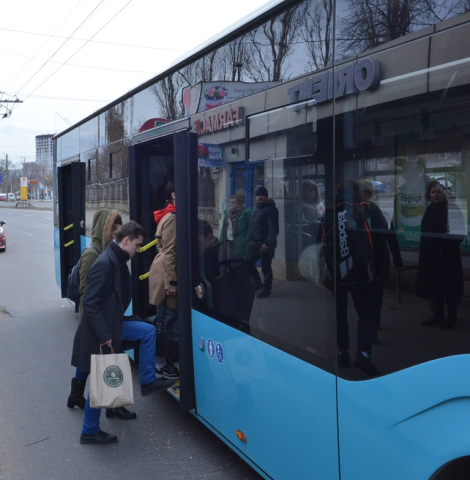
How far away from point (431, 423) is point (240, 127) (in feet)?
6.37

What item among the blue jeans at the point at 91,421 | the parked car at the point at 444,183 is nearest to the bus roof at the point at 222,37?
the parked car at the point at 444,183

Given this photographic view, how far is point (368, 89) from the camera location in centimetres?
233

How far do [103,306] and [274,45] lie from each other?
7.33 feet

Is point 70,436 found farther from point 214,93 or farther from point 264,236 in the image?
point 214,93

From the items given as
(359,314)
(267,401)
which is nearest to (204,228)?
(267,401)

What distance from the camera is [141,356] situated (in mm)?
4449

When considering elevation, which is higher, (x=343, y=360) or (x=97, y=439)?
(x=343, y=360)

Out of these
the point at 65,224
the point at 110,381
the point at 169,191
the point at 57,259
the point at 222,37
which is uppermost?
the point at 222,37

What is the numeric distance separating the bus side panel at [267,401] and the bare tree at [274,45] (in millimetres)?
1487

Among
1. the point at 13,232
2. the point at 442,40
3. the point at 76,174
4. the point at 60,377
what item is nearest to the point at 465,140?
the point at 442,40

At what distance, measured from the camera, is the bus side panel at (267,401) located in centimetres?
267

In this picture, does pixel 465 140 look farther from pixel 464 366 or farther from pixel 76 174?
pixel 76 174

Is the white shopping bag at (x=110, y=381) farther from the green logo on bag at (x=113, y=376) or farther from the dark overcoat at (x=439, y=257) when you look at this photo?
the dark overcoat at (x=439, y=257)

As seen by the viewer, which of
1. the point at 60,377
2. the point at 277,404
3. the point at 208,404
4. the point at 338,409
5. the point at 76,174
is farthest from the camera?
the point at 76,174
